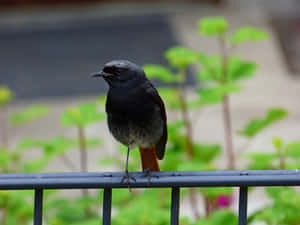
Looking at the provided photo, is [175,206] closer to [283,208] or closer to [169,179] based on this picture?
[169,179]

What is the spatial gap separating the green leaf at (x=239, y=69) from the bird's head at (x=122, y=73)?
3.25 ft

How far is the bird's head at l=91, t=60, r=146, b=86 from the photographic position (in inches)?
72.2

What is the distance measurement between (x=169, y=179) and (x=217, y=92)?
1109 mm

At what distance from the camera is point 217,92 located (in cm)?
248

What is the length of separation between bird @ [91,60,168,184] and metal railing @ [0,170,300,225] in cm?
31

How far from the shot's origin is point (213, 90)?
253cm

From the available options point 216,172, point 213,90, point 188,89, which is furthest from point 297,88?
point 216,172

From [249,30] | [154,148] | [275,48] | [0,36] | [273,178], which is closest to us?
[273,178]

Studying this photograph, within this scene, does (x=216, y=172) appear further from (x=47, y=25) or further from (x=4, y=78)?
(x=47, y=25)

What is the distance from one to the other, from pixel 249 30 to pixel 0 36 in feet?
23.9

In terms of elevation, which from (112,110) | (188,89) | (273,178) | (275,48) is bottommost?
(273,178)

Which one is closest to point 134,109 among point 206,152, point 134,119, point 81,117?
point 134,119

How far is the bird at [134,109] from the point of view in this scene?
1.85 m

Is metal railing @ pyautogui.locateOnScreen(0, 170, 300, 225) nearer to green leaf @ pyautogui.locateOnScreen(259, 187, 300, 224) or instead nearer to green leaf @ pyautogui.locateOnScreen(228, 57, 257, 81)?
green leaf @ pyautogui.locateOnScreen(259, 187, 300, 224)
